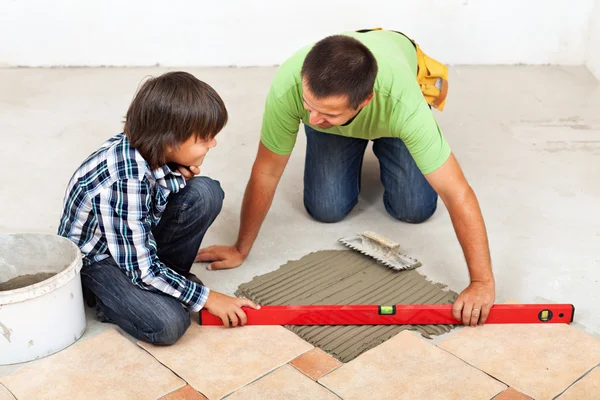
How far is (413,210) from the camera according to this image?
2.57 m

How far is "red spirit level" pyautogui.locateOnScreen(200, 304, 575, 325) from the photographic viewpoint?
199 centimetres

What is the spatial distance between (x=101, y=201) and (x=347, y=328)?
754mm

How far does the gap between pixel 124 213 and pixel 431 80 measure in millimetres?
1285

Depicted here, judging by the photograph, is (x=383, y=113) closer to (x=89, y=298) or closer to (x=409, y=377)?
(x=409, y=377)

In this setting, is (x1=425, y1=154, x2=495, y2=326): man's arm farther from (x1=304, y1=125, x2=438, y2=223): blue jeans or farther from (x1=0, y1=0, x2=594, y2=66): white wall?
(x1=0, y1=0, x2=594, y2=66): white wall

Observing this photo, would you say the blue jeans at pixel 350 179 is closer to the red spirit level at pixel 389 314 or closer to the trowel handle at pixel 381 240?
the trowel handle at pixel 381 240

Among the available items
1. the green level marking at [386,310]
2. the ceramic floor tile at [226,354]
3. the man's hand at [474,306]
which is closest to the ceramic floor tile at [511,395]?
the man's hand at [474,306]

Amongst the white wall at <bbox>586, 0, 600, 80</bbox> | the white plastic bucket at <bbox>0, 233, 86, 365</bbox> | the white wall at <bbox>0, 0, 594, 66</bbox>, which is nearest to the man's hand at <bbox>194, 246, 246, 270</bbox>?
the white plastic bucket at <bbox>0, 233, 86, 365</bbox>

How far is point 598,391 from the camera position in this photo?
1.75 m

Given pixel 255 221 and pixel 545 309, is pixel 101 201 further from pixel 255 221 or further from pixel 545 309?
pixel 545 309

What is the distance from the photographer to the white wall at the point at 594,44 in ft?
13.7

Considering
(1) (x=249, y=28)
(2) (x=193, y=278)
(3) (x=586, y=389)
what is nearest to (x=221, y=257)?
(2) (x=193, y=278)

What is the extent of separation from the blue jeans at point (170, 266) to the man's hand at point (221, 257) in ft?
0.54

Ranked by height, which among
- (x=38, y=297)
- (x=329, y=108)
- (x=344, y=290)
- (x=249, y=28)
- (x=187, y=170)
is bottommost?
(x=344, y=290)
